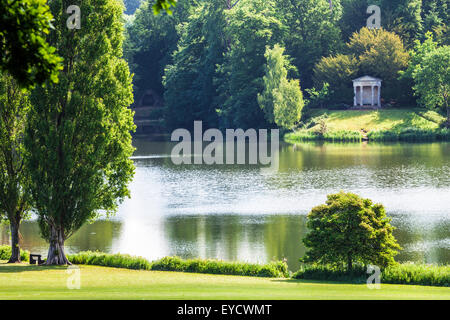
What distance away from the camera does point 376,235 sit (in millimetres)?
20484

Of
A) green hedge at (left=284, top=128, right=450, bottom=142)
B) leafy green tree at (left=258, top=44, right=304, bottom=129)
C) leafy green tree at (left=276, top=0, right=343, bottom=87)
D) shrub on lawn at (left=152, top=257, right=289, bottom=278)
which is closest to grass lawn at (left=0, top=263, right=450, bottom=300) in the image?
shrub on lawn at (left=152, top=257, right=289, bottom=278)

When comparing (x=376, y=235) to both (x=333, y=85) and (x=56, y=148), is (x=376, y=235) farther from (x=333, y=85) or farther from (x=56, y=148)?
(x=333, y=85)

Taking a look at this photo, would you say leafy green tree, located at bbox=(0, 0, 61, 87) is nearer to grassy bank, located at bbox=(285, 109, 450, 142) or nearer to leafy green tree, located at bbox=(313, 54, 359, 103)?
grassy bank, located at bbox=(285, 109, 450, 142)

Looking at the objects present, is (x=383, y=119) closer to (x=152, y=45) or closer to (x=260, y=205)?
(x=152, y=45)

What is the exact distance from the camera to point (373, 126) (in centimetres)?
7288

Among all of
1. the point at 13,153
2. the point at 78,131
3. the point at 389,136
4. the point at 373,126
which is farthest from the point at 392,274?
the point at 373,126

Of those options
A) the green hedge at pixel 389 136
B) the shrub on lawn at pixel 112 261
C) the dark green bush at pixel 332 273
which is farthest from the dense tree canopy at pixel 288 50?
the dark green bush at pixel 332 273

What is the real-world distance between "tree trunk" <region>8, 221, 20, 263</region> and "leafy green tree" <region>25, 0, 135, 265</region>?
817 millimetres

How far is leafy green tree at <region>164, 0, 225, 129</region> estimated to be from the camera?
291 ft

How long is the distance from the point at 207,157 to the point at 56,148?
36.3 meters

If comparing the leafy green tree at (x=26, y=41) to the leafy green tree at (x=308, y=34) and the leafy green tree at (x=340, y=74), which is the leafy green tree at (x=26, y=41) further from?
the leafy green tree at (x=308, y=34)

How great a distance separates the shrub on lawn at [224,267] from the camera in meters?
21.2

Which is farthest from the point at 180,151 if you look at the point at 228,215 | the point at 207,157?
the point at 228,215

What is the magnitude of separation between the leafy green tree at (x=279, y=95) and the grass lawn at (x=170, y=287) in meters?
55.3
